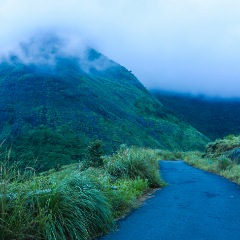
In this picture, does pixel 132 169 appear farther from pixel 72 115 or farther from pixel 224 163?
pixel 72 115

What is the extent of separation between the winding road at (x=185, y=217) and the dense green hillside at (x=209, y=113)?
99824mm

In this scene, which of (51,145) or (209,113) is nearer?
(51,145)

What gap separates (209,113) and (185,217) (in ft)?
418

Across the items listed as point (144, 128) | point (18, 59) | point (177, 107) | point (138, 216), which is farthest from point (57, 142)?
point (177, 107)

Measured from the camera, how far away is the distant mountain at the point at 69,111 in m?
73.4

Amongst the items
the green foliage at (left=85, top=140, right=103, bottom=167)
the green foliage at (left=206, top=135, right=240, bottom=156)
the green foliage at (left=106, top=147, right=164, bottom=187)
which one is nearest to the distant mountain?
the green foliage at (left=206, top=135, right=240, bottom=156)

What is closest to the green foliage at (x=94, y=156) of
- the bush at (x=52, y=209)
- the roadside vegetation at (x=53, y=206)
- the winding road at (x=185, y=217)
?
the winding road at (x=185, y=217)

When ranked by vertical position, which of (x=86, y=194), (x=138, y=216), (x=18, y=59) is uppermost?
(x=18, y=59)

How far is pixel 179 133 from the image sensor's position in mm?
109062

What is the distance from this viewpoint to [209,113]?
132000 mm

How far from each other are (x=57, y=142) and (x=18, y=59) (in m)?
58.2

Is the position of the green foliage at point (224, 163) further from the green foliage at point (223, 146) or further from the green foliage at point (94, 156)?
the green foliage at point (94, 156)

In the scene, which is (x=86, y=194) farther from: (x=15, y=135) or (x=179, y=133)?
(x=179, y=133)

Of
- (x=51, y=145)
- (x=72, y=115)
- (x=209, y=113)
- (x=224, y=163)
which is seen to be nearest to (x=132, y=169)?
(x=224, y=163)
